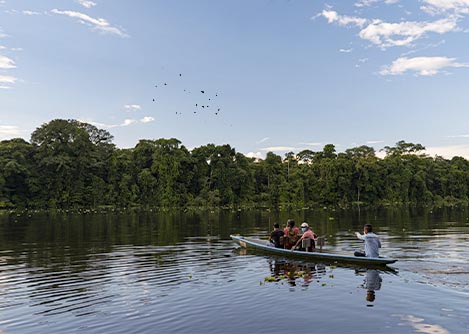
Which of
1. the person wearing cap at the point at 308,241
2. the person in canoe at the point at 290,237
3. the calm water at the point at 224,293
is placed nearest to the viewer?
the calm water at the point at 224,293

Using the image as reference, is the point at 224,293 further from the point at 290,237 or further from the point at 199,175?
the point at 199,175


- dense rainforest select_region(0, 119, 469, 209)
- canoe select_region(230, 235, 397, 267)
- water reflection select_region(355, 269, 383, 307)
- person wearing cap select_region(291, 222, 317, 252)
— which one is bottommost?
water reflection select_region(355, 269, 383, 307)

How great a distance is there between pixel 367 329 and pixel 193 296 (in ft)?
19.4

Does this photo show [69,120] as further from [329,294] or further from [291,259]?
[329,294]

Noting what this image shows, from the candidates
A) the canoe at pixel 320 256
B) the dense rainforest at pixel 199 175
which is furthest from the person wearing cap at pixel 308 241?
the dense rainforest at pixel 199 175

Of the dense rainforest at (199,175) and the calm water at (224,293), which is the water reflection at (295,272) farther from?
the dense rainforest at (199,175)

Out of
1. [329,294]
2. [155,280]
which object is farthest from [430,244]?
[155,280]

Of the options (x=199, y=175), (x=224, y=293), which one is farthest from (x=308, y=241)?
(x=199, y=175)

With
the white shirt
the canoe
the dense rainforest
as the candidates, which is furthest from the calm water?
the dense rainforest

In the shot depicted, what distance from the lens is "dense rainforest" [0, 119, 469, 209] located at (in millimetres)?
93750

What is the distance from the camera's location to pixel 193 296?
46.5 ft

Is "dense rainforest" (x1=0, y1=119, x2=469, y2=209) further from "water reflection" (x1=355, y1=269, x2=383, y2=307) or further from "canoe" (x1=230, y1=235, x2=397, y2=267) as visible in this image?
"water reflection" (x1=355, y1=269, x2=383, y2=307)

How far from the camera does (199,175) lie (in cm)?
11169

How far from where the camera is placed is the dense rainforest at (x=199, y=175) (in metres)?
93.8
